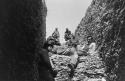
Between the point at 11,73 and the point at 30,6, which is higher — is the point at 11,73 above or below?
below

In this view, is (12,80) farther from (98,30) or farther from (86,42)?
(86,42)

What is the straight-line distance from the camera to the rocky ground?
20.4 meters

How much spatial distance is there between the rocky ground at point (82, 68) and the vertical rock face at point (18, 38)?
642cm

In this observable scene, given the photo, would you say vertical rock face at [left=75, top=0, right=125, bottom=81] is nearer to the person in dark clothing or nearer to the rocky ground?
the rocky ground

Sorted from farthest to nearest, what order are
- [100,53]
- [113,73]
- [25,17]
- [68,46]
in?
1. [68,46]
2. [100,53]
3. [113,73]
4. [25,17]

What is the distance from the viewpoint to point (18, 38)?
40.5 feet

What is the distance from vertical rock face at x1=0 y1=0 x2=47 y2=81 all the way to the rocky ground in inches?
253

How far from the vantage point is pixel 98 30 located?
26.9 metres

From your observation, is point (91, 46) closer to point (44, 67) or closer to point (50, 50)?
point (50, 50)

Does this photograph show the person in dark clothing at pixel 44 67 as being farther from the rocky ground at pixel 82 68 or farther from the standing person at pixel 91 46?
the standing person at pixel 91 46

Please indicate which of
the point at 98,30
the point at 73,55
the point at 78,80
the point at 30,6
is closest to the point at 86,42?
the point at 98,30

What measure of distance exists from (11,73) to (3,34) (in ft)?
4.90

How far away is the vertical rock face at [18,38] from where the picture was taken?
1116cm

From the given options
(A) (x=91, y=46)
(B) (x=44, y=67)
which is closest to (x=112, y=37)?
(A) (x=91, y=46)
